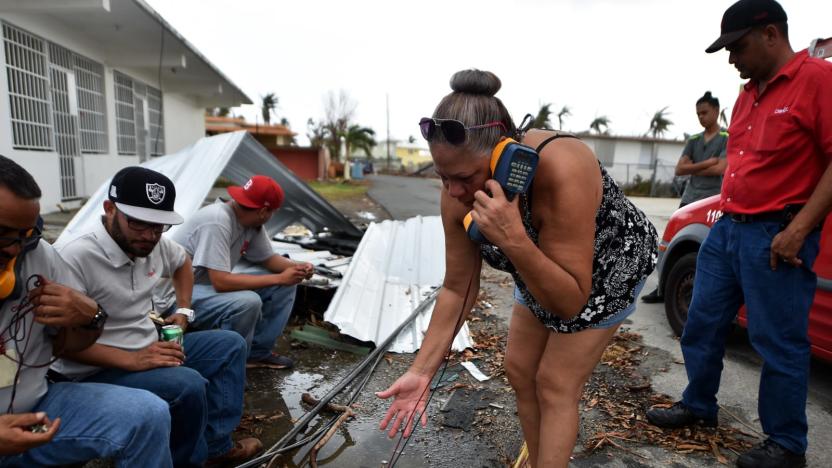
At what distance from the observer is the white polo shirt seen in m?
2.10

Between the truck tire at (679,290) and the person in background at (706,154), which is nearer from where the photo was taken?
the truck tire at (679,290)

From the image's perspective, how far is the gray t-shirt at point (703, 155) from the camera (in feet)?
14.9

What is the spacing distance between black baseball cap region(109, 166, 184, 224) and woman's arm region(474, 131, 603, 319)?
1615mm

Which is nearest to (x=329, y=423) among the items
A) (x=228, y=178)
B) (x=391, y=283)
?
(x=391, y=283)

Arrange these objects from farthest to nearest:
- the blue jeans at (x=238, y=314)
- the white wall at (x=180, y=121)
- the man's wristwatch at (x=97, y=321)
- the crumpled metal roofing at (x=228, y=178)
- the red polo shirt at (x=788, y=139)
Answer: the white wall at (x=180, y=121) → the crumpled metal roofing at (x=228, y=178) → the blue jeans at (x=238, y=314) → the red polo shirt at (x=788, y=139) → the man's wristwatch at (x=97, y=321)

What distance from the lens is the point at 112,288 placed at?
2.18 m

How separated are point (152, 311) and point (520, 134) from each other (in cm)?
197

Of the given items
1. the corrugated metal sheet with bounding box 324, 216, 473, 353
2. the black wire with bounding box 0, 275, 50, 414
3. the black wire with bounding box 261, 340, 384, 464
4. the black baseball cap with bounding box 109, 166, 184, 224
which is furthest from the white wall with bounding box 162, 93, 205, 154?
the black wire with bounding box 0, 275, 50, 414

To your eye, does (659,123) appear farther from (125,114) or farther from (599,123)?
(125,114)

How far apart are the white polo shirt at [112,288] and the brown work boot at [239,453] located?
0.68 m

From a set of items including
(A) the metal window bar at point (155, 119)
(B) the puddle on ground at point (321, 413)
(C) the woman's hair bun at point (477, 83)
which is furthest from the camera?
(A) the metal window bar at point (155, 119)

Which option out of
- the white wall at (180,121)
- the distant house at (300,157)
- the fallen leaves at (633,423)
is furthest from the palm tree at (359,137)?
the fallen leaves at (633,423)

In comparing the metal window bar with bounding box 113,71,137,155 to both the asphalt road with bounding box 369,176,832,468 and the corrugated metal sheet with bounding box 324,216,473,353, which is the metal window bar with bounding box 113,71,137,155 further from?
the asphalt road with bounding box 369,176,832,468

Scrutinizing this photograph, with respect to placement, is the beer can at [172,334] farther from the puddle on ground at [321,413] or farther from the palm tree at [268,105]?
the palm tree at [268,105]
